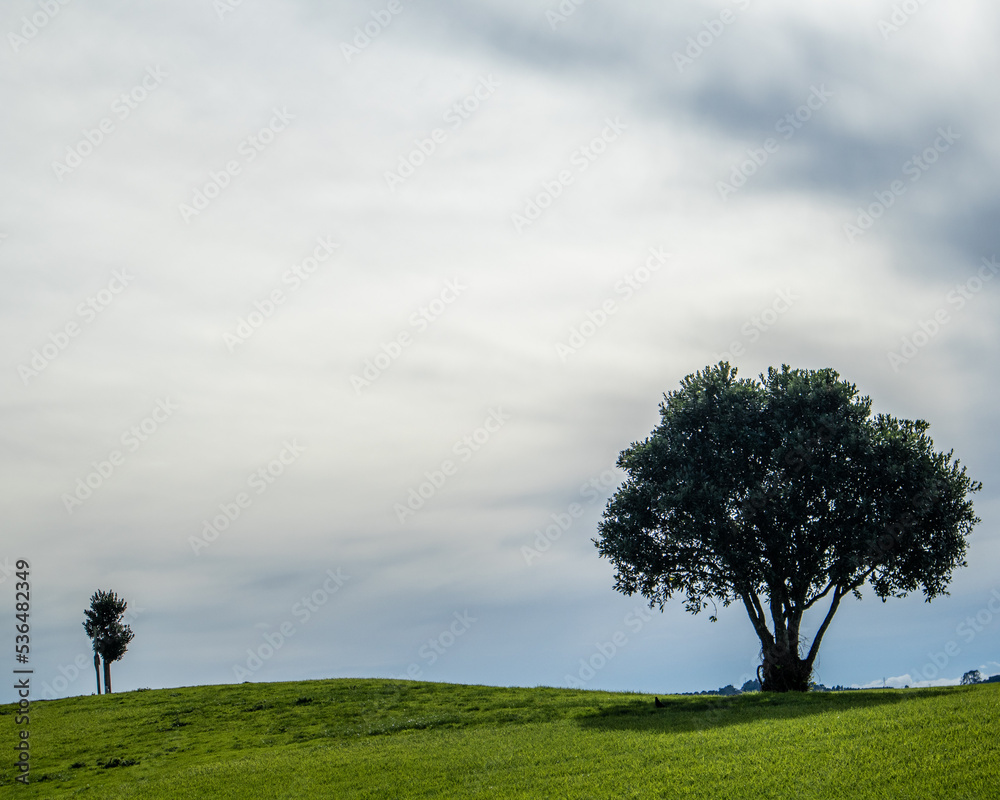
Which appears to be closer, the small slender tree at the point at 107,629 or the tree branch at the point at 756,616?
the tree branch at the point at 756,616

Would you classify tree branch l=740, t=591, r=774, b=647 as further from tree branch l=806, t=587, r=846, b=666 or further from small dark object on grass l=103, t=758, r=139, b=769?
small dark object on grass l=103, t=758, r=139, b=769

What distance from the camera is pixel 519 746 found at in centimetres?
3384

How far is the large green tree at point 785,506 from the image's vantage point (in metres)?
51.0

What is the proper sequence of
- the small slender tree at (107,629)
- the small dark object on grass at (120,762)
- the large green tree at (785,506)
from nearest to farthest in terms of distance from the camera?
the small dark object on grass at (120,762) → the large green tree at (785,506) → the small slender tree at (107,629)

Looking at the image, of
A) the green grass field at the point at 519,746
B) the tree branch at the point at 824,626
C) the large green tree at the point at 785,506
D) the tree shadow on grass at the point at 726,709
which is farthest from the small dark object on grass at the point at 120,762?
the tree branch at the point at 824,626

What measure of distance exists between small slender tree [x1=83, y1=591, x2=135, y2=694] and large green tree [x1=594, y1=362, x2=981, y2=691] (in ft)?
204

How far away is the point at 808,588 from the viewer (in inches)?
2133

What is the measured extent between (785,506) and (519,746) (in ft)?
89.3

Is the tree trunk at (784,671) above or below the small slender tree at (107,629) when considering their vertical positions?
below

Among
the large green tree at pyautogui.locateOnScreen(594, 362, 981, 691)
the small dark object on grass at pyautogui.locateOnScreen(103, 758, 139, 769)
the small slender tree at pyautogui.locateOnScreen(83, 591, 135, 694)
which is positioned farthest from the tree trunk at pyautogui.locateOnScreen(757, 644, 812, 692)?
the small slender tree at pyautogui.locateOnScreen(83, 591, 135, 694)

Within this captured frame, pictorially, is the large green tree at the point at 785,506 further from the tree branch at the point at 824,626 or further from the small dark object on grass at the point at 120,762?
the small dark object on grass at the point at 120,762

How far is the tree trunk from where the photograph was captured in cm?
5222

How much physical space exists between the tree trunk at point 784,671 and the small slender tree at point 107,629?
235 feet

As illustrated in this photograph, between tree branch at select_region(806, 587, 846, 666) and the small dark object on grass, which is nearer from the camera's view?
the small dark object on grass
